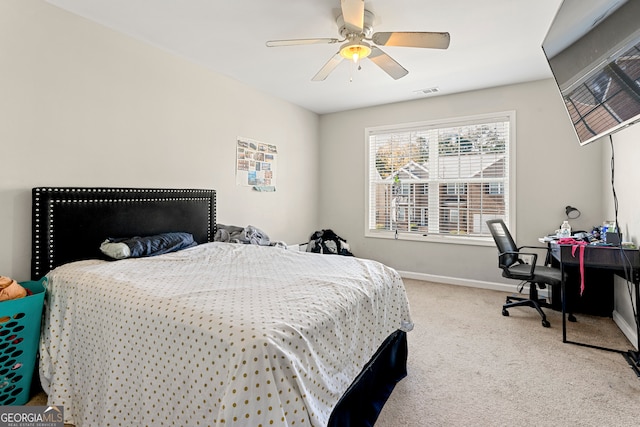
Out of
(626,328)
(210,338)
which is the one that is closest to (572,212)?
(626,328)

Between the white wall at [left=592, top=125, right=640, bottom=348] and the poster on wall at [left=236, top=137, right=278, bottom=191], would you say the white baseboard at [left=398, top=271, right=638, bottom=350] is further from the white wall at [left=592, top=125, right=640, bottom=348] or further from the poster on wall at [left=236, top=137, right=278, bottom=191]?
the poster on wall at [left=236, top=137, right=278, bottom=191]

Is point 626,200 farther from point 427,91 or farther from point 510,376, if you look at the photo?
point 427,91

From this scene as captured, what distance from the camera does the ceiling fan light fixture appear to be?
2355 mm

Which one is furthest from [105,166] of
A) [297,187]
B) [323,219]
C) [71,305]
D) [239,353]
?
[323,219]

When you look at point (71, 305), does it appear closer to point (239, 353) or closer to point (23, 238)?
point (23, 238)

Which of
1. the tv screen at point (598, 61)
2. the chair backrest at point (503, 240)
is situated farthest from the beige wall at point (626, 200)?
the chair backrest at point (503, 240)

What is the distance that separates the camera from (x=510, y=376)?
212 cm

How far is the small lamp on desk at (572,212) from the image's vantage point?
3.57 metres

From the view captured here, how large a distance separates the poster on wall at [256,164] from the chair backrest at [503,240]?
2.73m

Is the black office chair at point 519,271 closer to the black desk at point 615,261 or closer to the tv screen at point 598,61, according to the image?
the black desk at point 615,261

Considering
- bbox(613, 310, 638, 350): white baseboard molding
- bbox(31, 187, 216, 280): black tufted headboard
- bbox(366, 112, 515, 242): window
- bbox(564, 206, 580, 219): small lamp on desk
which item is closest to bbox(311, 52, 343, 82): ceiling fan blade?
bbox(31, 187, 216, 280): black tufted headboard

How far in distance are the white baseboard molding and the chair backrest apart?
937 mm

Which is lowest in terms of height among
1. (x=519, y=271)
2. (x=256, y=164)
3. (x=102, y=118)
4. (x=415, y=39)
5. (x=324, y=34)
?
(x=519, y=271)

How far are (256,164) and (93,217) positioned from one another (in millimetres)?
2016
